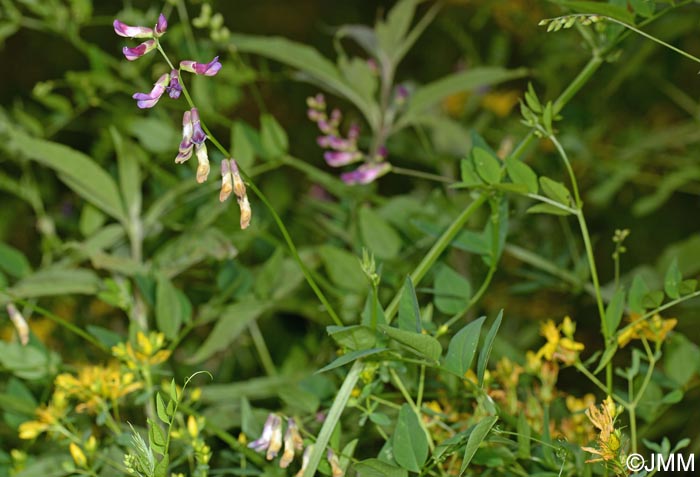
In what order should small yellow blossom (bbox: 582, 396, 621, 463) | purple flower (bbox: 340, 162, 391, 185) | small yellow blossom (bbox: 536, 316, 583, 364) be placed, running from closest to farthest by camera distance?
small yellow blossom (bbox: 582, 396, 621, 463) < small yellow blossom (bbox: 536, 316, 583, 364) < purple flower (bbox: 340, 162, 391, 185)

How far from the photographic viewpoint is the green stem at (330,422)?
38 centimetres

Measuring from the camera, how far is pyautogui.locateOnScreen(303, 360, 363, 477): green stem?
0.38m

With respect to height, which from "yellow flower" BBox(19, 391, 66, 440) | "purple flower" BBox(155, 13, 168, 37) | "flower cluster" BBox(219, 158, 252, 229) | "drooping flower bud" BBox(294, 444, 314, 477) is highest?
"purple flower" BBox(155, 13, 168, 37)

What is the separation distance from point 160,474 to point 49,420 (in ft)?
0.47

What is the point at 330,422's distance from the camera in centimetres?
39

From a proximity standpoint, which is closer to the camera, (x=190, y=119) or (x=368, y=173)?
(x=190, y=119)

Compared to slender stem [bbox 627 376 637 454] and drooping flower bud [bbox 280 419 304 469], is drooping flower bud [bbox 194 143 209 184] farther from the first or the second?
slender stem [bbox 627 376 637 454]

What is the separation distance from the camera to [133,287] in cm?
65

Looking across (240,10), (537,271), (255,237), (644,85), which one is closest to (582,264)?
(537,271)

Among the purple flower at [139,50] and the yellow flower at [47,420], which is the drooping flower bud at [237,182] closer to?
the purple flower at [139,50]

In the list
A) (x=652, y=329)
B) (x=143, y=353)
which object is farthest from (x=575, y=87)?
(x=143, y=353)

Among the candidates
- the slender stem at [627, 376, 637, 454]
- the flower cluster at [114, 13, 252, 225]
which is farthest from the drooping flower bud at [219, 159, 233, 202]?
the slender stem at [627, 376, 637, 454]

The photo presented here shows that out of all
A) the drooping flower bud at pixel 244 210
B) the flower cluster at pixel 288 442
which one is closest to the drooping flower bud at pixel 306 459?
the flower cluster at pixel 288 442

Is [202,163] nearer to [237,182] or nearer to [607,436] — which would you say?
[237,182]
